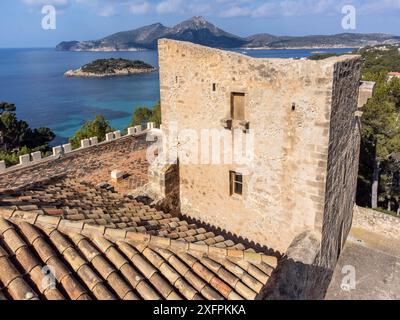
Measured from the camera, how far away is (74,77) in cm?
12181

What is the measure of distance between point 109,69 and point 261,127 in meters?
134

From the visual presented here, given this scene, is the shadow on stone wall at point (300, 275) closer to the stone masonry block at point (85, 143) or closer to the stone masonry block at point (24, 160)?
the stone masonry block at point (24, 160)

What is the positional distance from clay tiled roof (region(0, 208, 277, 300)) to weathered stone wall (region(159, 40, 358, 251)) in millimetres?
3177

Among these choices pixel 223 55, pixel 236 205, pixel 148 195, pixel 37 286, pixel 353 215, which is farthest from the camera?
pixel 353 215

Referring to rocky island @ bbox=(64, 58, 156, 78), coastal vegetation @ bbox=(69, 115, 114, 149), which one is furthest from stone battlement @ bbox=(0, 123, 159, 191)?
rocky island @ bbox=(64, 58, 156, 78)

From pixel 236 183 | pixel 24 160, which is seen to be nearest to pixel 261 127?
pixel 236 183

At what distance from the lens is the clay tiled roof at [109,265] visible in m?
3.83

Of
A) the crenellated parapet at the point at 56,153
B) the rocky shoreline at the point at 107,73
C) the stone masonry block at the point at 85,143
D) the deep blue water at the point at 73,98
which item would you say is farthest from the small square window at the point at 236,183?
the rocky shoreline at the point at 107,73

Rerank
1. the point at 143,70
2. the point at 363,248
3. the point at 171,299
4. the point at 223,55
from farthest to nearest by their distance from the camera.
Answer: the point at 143,70 < the point at 363,248 < the point at 223,55 < the point at 171,299

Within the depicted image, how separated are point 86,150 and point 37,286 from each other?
55.0 feet

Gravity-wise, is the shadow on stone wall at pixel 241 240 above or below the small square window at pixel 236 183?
below

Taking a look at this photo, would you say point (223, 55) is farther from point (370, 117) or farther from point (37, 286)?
point (370, 117)

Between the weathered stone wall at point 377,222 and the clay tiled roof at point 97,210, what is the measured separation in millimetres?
8436

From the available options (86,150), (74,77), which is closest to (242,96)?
(86,150)
